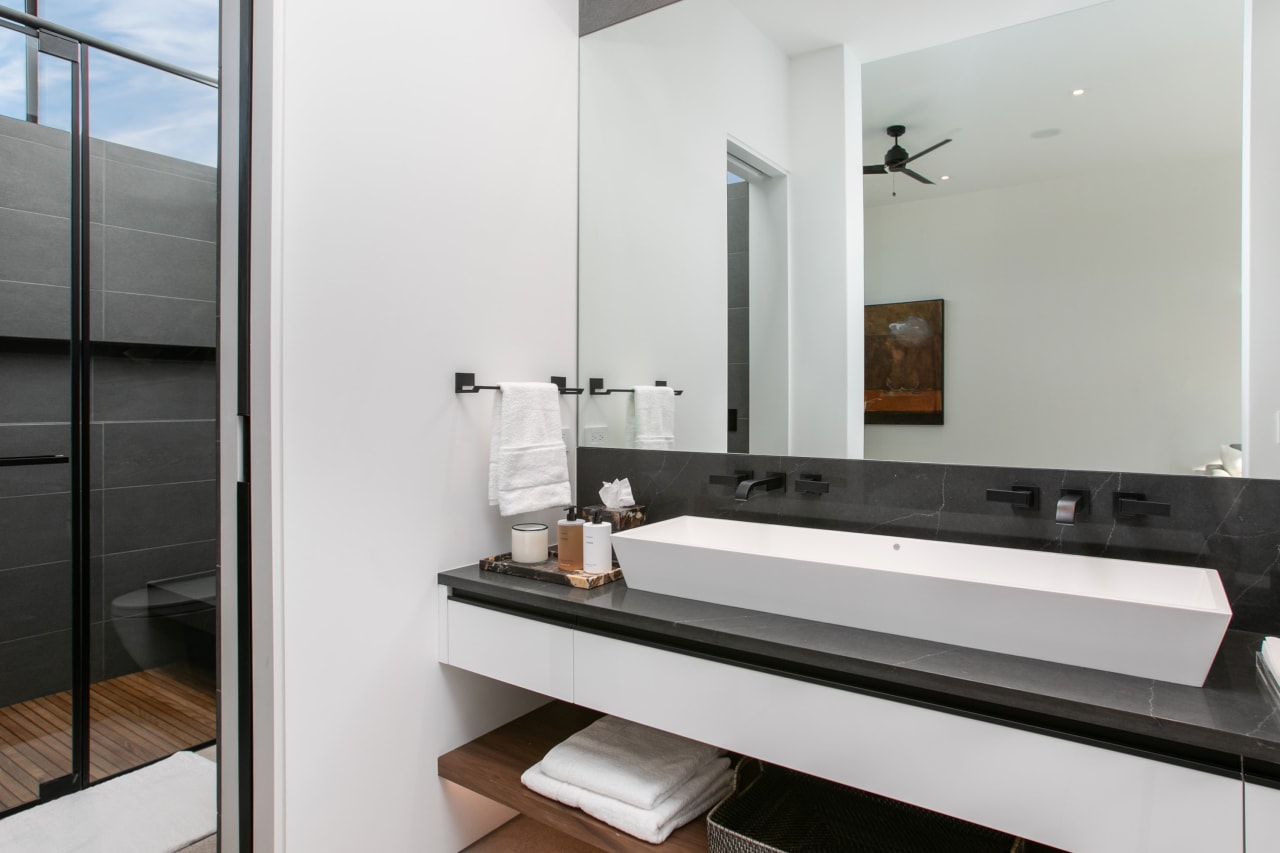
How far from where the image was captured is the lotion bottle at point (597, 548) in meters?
1.75

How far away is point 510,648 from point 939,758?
0.94m

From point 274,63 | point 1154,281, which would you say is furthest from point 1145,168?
point 274,63

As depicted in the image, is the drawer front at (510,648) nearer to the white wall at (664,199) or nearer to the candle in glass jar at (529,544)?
the candle in glass jar at (529,544)

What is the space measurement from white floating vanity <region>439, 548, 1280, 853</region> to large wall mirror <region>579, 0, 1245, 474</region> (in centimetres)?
56

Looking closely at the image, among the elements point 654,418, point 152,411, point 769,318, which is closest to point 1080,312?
point 769,318

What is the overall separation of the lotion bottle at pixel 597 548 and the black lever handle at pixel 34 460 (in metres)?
1.06

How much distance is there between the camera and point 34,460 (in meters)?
1.35

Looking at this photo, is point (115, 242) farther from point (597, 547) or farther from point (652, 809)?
point (652, 809)

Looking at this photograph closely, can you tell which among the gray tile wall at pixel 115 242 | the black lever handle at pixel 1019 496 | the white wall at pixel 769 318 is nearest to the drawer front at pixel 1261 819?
the black lever handle at pixel 1019 496

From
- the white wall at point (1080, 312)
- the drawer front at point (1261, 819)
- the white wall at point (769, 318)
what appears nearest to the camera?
the drawer front at point (1261, 819)

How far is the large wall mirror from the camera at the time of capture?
1.45 m

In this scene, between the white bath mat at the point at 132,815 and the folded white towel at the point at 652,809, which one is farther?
the folded white towel at the point at 652,809

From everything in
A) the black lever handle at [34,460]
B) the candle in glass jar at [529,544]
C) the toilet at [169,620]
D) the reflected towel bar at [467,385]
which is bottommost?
the toilet at [169,620]

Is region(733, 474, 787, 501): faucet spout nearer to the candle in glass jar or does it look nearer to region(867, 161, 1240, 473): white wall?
region(867, 161, 1240, 473): white wall
